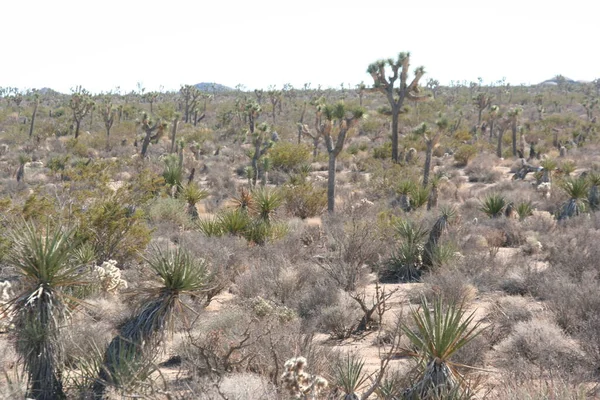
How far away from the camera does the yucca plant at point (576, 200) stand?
16.1 metres

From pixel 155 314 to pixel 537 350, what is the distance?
14.5 feet

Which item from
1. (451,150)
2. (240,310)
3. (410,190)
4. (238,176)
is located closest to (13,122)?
(238,176)

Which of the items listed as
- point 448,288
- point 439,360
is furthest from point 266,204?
point 439,360

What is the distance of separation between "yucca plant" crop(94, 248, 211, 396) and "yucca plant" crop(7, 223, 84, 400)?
0.50 metres

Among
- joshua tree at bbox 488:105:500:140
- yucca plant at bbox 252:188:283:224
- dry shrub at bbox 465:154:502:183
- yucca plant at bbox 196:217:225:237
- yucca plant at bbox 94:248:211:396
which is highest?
joshua tree at bbox 488:105:500:140

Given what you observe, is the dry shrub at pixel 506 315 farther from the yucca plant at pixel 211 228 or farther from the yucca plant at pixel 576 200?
the yucca plant at pixel 576 200

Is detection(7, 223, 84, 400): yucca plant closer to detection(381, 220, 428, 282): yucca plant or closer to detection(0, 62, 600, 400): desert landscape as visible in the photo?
detection(0, 62, 600, 400): desert landscape

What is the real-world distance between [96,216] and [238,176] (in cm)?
1941

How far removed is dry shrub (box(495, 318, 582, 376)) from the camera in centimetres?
645

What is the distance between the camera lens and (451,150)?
35562mm

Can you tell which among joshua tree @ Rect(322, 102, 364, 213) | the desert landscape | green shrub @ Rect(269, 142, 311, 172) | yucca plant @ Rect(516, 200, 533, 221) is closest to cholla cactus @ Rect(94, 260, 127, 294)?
the desert landscape

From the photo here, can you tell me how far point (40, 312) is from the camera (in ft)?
18.1

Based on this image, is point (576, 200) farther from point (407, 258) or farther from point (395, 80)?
point (395, 80)

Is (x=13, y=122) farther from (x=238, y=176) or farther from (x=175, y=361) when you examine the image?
(x=175, y=361)
